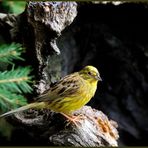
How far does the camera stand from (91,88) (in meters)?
2.78

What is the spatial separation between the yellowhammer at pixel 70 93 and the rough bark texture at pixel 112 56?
0.49 feet

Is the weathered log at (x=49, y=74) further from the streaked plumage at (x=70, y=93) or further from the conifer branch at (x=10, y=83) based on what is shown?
the conifer branch at (x=10, y=83)

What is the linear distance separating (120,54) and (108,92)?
0.27 m

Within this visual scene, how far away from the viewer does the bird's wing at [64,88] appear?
106 inches

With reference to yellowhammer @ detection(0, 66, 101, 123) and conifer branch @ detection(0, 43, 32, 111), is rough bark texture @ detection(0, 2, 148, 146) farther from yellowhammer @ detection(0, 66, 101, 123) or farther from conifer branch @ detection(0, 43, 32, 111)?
conifer branch @ detection(0, 43, 32, 111)

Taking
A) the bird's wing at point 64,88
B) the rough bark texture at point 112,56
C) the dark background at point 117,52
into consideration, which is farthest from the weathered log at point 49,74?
the dark background at point 117,52

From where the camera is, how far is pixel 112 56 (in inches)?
133

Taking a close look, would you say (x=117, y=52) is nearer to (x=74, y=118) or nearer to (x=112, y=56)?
(x=112, y=56)

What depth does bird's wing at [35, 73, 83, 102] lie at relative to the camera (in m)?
2.70

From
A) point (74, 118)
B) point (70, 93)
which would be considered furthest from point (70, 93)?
point (74, 118)

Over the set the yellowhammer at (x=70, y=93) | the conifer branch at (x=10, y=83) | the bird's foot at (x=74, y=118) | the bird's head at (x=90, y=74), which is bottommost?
the bird's foot at (x=74, y=118)

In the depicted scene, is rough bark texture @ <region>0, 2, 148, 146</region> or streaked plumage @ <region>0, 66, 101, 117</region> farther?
rough bark texture @ <region>0, 2, 148, 146</region>

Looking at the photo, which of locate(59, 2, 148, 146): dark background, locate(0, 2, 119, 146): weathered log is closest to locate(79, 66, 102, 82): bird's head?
locate(0, 2, 119, 146): weathered log

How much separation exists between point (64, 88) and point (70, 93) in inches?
1.4
